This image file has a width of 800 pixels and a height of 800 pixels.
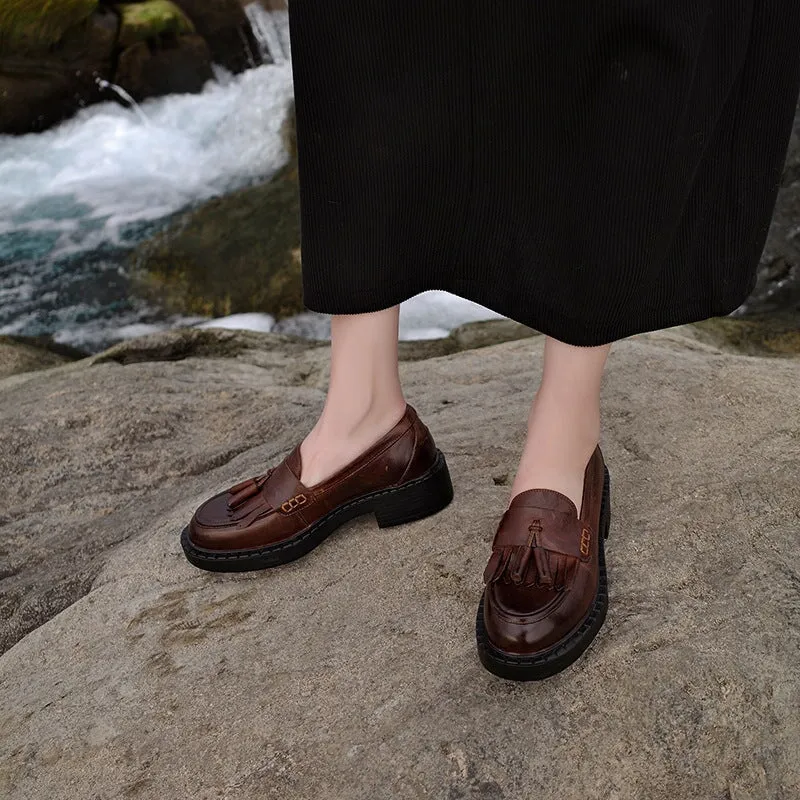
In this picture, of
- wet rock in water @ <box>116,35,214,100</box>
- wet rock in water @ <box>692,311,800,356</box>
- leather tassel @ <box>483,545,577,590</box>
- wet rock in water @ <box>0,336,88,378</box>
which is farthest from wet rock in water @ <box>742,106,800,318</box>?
wet rock in water @ <box>116,35,214,100</box>

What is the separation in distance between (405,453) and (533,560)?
13.2 inches

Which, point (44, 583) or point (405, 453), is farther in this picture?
point (44, 583)

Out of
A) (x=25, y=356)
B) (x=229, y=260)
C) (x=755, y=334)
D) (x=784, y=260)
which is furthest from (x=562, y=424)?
(x=229, y=260)

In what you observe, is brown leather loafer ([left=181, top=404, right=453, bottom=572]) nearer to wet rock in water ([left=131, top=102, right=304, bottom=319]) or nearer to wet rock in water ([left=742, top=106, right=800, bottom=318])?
wet rock in water ([left=742, top=106, right=800, bottom=318])

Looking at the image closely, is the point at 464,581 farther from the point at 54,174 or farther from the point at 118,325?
the point at 54,174

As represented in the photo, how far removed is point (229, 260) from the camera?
4480mm

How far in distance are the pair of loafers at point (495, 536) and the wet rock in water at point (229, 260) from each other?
2844 millimetres

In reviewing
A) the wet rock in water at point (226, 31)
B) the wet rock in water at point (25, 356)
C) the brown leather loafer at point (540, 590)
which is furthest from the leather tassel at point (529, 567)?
the wet rock in water at point (226, 31)

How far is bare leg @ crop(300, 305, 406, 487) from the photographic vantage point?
132 cm

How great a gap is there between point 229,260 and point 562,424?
3.52m

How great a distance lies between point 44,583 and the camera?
157 cm

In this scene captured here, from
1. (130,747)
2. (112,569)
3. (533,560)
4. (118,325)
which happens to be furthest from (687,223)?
(118,325)

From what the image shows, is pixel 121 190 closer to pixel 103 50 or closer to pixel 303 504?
pixel 103 50

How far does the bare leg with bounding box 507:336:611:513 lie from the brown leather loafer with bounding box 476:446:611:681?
3 centimetres
